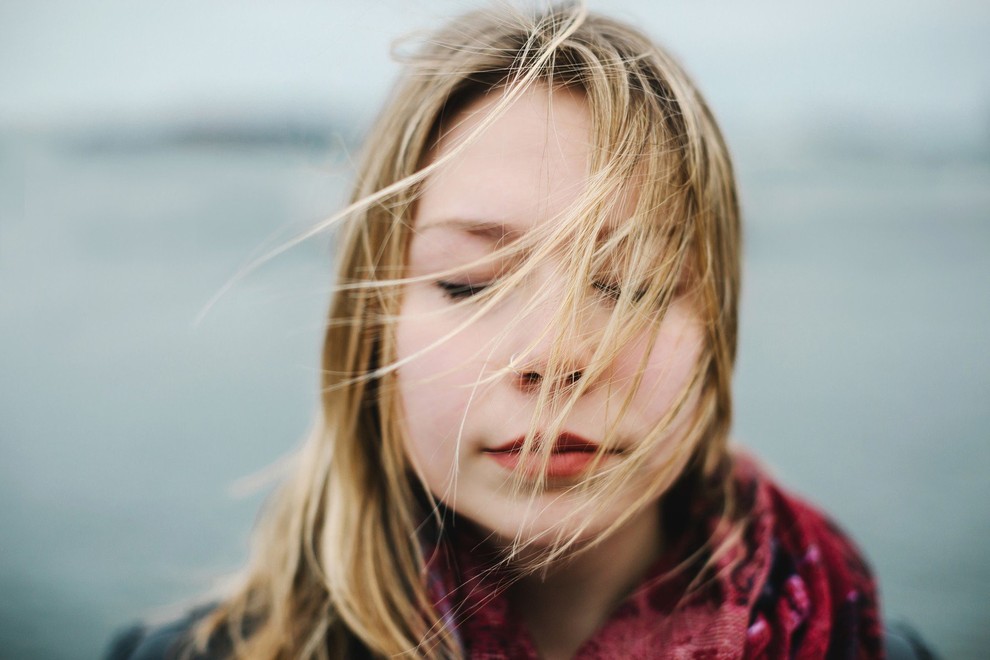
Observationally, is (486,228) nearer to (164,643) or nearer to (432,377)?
(432,377)

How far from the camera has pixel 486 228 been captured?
0.46 meters

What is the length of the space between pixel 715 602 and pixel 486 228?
1.25ft

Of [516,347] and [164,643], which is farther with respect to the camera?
[164,643]

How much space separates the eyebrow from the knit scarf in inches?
10.9

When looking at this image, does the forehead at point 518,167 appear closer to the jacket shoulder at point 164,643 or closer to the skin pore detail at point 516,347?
the skin pore detail at point 516,347

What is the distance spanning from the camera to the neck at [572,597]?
0.59 m

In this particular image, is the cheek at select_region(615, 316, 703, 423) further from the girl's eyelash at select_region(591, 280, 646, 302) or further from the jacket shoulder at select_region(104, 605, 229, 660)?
the jacket shoulder at select_region(104, 605, 229, 660)

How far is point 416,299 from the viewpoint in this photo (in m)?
0.51

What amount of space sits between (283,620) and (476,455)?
342 millimetres

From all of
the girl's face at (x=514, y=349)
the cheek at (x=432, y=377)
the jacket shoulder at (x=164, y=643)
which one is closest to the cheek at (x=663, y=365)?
the girl's face at (x=514, y=349)

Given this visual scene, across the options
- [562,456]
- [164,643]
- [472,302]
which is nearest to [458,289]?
[472,302]

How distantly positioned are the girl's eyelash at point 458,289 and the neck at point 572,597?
264 mm

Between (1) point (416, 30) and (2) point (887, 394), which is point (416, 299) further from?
(2) point (887, 394)

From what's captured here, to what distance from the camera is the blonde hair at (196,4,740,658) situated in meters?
0.46
